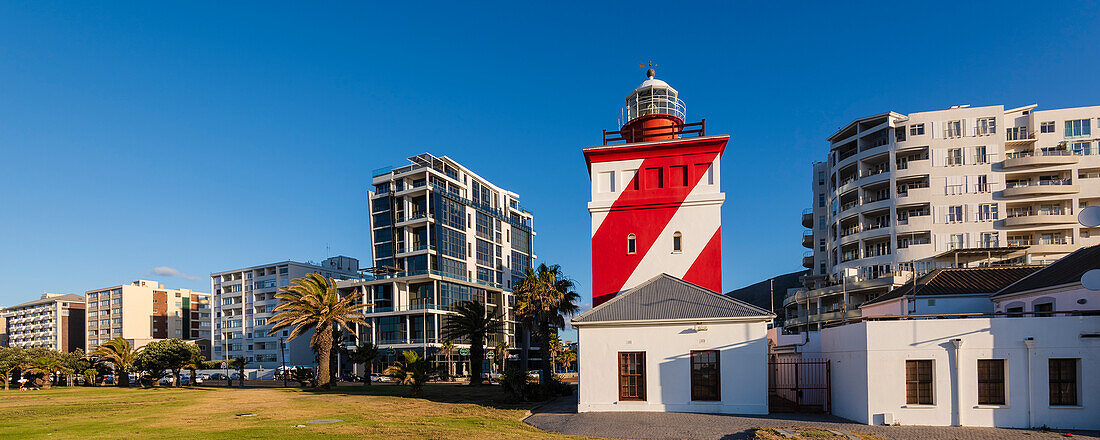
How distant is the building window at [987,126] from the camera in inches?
2235

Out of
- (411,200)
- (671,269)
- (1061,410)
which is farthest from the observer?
(411,200)

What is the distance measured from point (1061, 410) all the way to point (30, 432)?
32.3 meters

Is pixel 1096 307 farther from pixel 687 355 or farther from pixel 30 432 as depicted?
pixel 30 432

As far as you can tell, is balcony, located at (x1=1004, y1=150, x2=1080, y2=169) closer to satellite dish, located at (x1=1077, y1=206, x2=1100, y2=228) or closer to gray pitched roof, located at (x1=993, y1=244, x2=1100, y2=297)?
gray pitched roof, located at (x1=993, y1=244, x2=1100, y2=297)

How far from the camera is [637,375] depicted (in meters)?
23.1

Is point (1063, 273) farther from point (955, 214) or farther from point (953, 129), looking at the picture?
point (953, 129)

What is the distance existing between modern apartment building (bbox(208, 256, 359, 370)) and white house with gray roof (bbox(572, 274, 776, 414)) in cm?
8281

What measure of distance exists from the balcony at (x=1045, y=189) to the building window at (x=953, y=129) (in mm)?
6789

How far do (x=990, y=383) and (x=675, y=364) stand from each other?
10.0 m

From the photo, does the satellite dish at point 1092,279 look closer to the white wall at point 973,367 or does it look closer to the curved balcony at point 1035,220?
the white wall at point 973,367

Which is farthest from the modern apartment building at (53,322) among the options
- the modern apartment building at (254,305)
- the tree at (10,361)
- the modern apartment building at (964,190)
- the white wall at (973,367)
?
the white wall at (973,367)

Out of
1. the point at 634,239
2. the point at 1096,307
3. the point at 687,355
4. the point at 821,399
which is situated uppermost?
the point at 634,239

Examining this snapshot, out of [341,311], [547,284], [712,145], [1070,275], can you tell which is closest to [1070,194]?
[1070,275]

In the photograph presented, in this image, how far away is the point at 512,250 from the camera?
99.5m
